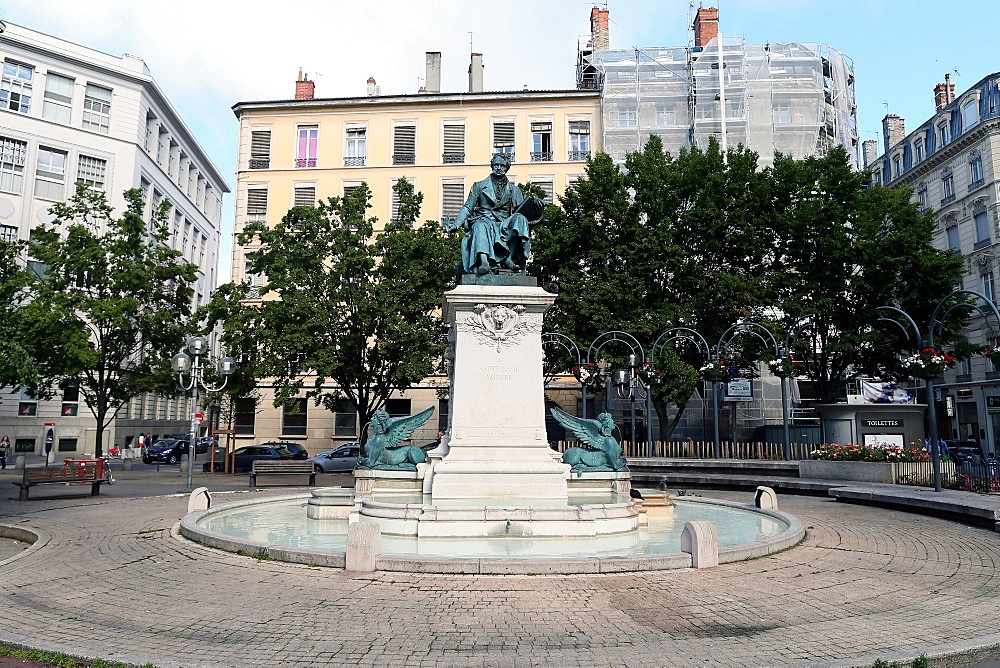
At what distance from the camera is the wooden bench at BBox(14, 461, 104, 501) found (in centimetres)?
1802

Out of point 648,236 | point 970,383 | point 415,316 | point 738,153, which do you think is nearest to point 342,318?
point 415,316

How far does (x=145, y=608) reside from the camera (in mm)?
6977

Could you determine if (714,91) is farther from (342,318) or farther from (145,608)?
(145,608)

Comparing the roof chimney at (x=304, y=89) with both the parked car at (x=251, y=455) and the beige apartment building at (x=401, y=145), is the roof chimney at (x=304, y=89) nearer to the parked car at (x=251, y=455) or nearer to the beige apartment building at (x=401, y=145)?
the beige apartment building at (x=401, y=145)

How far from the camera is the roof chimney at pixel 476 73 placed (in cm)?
4653

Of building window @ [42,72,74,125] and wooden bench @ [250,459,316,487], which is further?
building window @ [42,72,74,125]

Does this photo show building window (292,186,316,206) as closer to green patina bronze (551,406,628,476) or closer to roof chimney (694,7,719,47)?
roof chimney (694,7,719,47)

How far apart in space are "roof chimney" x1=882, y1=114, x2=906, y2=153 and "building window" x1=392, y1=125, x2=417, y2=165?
A: 133ft

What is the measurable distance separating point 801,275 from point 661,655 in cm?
2658

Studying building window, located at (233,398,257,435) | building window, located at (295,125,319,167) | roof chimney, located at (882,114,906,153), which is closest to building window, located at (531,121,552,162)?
building window, located at (295,125,319,167)

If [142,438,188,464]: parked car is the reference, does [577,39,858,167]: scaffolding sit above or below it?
above

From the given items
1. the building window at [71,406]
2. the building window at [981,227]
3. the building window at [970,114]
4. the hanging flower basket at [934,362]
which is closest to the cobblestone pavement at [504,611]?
the hanging flower basket at [934,362]

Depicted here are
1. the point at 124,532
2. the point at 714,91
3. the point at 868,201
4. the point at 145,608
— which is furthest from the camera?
the point at 714,91

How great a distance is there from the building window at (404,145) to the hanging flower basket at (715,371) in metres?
23.2
